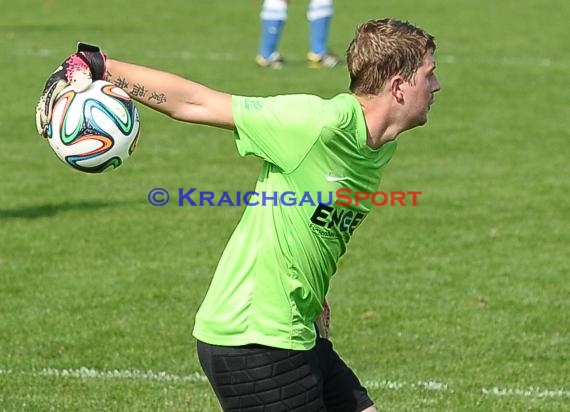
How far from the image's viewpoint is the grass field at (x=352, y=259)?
7.38 metres

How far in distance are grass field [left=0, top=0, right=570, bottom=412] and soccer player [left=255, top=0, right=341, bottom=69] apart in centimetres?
50

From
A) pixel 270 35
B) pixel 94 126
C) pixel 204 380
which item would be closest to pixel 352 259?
pixel 204 380

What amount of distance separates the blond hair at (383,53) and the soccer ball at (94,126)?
0.86m

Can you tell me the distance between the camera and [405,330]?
331 inches

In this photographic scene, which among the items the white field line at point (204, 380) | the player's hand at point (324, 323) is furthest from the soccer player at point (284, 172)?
the white field line at point (204, 380)

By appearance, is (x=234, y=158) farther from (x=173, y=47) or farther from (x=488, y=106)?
(x=173, y=47)

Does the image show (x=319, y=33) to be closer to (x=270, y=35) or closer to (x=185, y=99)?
(x=270, y=35)

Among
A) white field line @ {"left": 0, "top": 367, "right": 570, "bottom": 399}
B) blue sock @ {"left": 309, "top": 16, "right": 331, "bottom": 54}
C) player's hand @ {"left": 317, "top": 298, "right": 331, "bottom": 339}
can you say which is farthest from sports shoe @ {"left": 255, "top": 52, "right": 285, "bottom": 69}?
player's hand @ {"left": 317, "top": 298, "right": 331, "bottom": 339}

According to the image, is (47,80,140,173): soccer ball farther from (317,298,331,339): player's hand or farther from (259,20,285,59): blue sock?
(259,20,285,59): blue sock

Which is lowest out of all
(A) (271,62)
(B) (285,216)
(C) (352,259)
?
(C) (352,259)

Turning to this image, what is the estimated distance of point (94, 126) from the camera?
4.71 meters

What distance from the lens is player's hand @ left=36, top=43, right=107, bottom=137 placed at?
457 cm

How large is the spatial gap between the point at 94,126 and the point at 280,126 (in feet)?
2.50

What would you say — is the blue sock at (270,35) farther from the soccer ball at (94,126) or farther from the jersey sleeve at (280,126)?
the jersey sleeve at (280,126)
